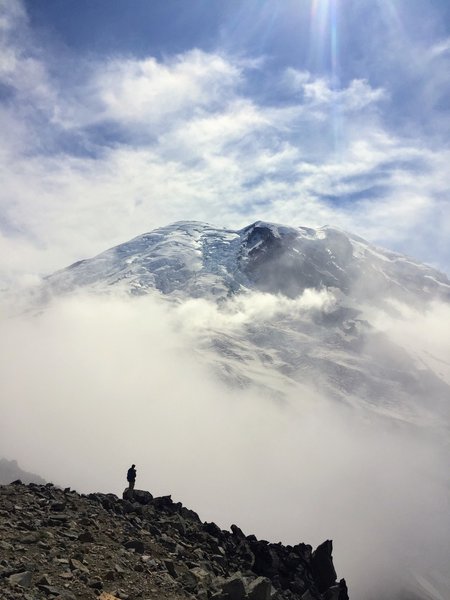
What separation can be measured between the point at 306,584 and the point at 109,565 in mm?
20475

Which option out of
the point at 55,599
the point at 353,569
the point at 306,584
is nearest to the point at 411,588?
the point at 353,569

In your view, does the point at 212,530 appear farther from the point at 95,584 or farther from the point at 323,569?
the point at 95,584

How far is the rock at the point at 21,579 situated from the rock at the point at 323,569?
27040 millimetres

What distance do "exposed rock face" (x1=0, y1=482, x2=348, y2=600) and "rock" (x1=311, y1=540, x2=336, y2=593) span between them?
15 centimetres

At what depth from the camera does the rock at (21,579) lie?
640 inches

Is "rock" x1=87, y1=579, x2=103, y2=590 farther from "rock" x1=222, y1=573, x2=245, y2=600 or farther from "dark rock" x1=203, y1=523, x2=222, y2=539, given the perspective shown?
"dark rock" x1=203, y1=523, x2=222, y2=539

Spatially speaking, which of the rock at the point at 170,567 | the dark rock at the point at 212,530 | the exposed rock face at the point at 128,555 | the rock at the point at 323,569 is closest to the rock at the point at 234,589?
the exposed rock face at the point at 128,555

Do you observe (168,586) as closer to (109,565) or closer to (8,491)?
(109,565)

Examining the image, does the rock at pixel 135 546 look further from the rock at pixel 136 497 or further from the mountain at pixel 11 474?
the mountain at pixel 11 474

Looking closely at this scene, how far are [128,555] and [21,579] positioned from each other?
6.48m

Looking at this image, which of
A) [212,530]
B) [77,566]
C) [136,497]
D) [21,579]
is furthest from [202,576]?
[136,497]

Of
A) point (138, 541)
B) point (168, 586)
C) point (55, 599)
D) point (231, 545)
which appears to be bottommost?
point (55, 599)

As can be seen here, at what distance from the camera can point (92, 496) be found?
32.2 m

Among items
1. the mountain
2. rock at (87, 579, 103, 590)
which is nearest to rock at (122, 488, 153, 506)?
rock at (87, 579, 103, 590)
